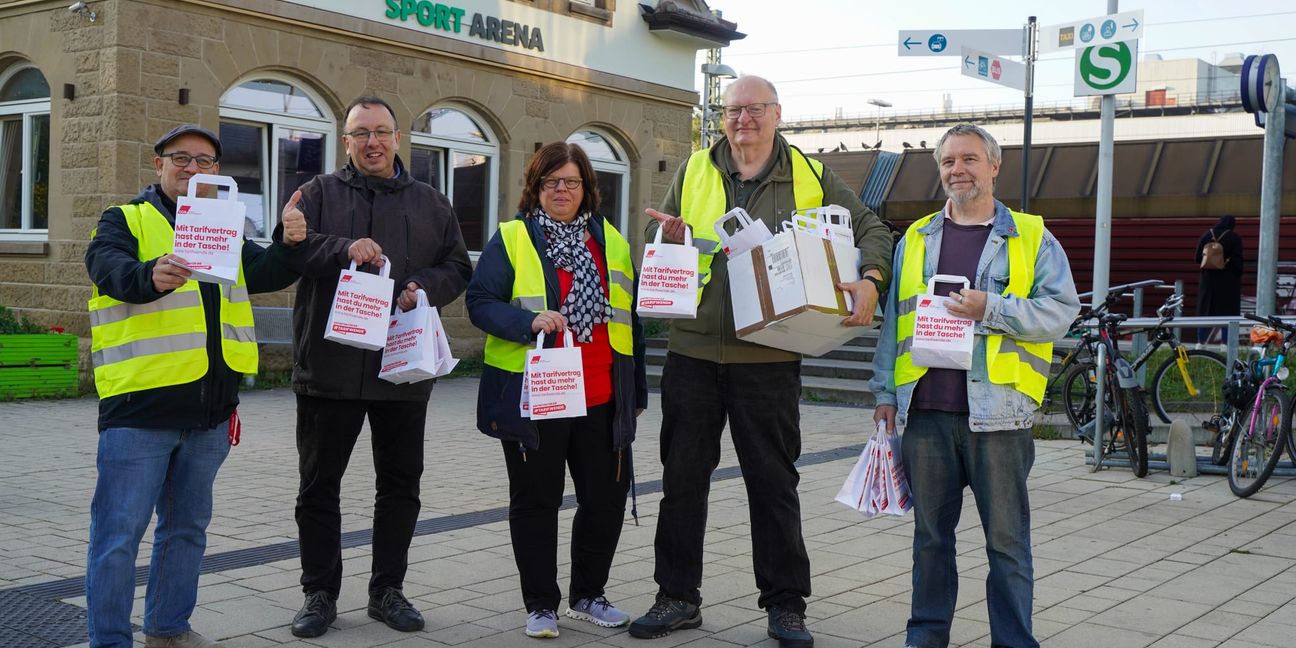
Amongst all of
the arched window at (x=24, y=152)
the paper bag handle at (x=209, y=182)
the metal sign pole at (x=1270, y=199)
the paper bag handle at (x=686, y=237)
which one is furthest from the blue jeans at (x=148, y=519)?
the arched window at (x=24, y=152)

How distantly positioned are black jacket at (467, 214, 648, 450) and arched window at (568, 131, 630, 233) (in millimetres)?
13753

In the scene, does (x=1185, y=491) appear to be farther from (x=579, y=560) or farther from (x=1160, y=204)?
(x=1160, y=204)

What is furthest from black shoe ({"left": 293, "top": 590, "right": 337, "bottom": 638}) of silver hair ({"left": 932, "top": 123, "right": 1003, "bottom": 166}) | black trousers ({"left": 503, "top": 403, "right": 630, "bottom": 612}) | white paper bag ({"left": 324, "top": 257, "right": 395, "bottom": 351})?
silver hair ({"left": 932, "top": 123, "right": 1003, "bottom": 166})

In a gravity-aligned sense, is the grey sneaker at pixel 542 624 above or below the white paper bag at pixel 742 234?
below

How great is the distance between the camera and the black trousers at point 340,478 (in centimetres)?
500

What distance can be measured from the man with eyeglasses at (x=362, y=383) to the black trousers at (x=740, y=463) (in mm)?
967

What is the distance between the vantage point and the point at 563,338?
490cm

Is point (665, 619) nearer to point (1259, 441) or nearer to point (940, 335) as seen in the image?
point (940, 335)

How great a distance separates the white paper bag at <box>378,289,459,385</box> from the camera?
15.9ft

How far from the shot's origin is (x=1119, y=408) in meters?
9.18

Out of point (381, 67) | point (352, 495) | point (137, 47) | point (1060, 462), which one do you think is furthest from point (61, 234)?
point (1060, 462)

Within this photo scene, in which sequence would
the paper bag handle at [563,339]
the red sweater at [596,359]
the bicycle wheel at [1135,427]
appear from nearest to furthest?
1. the paper bag handle at [563,339]
2. the red sweater at [596,359]
3. the bicycle wheel at [1135,427]

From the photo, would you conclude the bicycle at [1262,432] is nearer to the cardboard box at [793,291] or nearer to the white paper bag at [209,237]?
the cardboard box at [793,291]

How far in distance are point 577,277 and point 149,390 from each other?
62.8 inches
